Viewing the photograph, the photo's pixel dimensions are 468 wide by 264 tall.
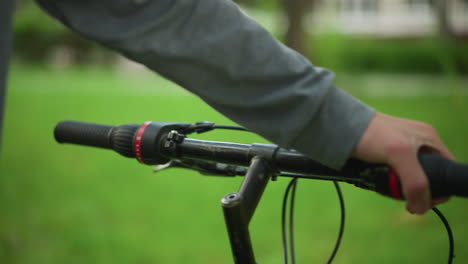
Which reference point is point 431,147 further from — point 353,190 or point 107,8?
point 353,190

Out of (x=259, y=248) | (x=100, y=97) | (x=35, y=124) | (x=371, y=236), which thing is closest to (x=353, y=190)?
(x=371, y=236)

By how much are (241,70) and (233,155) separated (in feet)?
0.80

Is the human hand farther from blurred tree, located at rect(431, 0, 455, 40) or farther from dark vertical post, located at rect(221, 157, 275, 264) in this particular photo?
blurred tree, located at rect(431, 0, 455, 40)

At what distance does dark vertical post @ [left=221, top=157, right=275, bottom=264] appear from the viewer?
0.63m

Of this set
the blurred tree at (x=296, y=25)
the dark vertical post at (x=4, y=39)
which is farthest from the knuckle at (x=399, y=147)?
the blurred tree at (x=296, y=25)

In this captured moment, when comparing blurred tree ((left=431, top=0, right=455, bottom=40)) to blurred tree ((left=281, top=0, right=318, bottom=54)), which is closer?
blurred tree ((left=431, top=0, right=455, bottom=40))

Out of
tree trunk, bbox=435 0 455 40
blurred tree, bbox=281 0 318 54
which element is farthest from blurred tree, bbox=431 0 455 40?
blurred tree, bbox=281 0 318 54

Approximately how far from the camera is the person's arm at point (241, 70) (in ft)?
1.80

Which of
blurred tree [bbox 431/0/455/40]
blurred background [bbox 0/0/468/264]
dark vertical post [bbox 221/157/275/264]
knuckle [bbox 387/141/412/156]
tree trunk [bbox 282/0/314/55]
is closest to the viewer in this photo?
knuckle [bbox 387/141/412/156]

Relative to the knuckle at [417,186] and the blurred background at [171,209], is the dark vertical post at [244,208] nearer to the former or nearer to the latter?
the knuckle at [417,186]

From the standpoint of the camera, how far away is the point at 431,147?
56 centimetres

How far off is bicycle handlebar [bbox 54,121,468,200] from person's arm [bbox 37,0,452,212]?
36mm

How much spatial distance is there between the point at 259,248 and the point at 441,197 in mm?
2050

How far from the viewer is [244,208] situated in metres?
0.64
